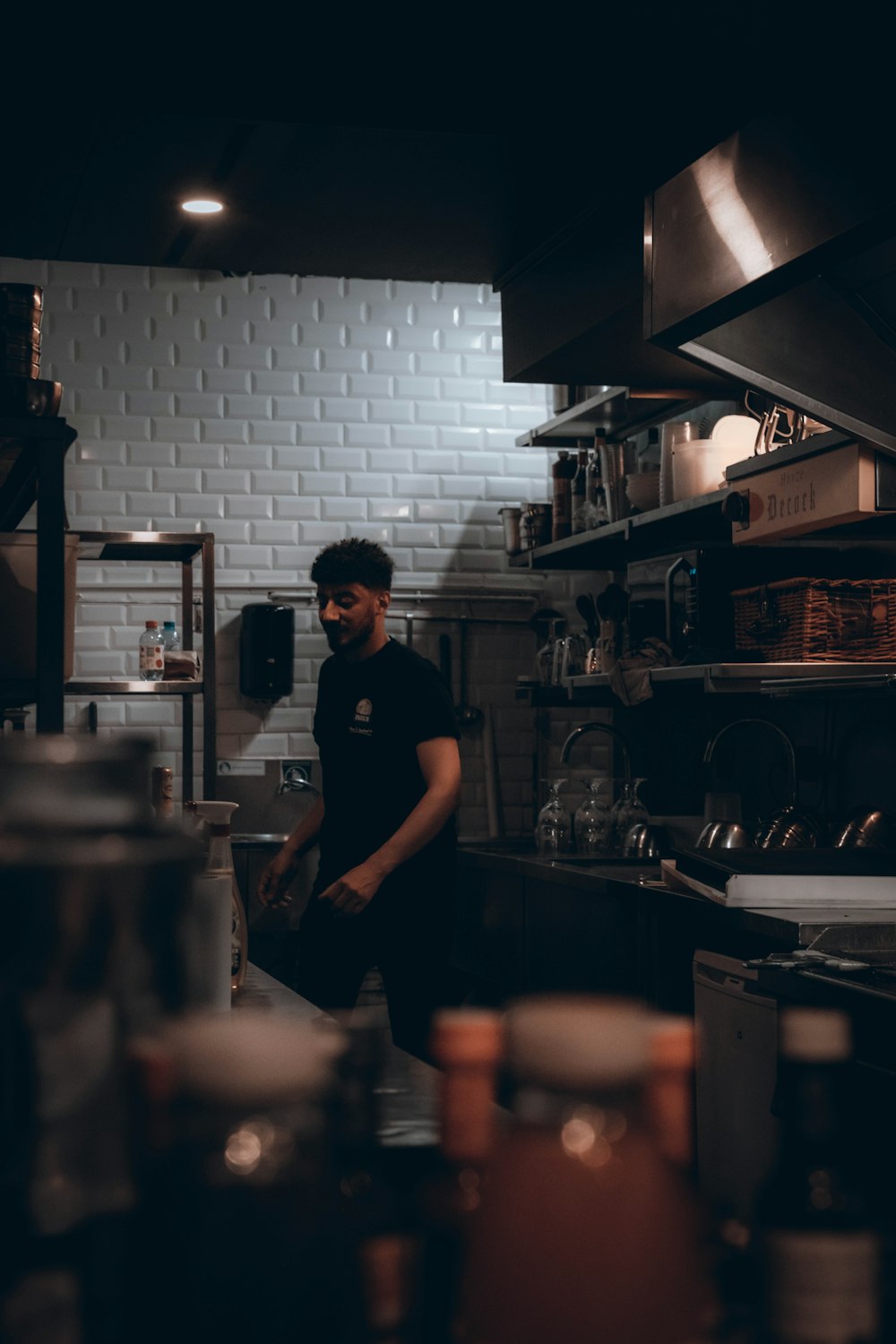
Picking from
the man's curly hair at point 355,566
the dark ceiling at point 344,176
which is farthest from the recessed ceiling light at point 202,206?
the man's curly hair at point 355,566

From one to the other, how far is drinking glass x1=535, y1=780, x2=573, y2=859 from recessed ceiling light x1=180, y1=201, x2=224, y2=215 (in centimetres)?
230

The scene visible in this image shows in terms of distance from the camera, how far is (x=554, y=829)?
5.04 m

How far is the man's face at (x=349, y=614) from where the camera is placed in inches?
147

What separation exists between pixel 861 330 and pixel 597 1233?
2.38m

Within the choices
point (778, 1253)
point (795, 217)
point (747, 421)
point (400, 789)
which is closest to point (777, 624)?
point (747, 421)

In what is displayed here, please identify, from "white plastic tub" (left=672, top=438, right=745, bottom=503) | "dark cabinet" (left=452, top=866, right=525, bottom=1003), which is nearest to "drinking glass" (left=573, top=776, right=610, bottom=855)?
"dark cabinet" (left=452, top=866, right=525, bottom=1003)

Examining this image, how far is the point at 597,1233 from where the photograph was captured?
0.57 metres

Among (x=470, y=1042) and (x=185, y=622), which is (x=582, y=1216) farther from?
(x=185, y=622)

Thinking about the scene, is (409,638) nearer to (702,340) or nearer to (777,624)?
(777,624)

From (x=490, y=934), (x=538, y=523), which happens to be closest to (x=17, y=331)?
(x=490, y=934)

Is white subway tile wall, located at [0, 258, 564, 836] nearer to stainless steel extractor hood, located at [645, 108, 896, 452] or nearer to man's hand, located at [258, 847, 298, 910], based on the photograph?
man's hand, located at [258, 847, 298, 910]

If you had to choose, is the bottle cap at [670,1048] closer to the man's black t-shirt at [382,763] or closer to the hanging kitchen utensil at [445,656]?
the man's black t-shirt at [382,763]

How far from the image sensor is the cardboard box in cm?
241

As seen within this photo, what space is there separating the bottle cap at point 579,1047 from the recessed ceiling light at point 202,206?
3.10 meters
